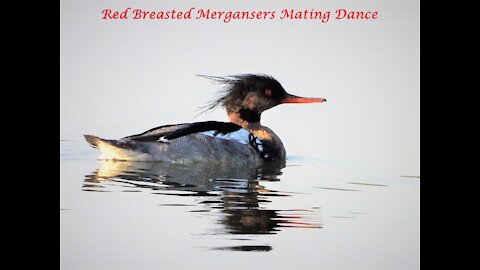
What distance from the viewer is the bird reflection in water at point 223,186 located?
5141 millimetres

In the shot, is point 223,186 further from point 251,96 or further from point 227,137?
point 251,96

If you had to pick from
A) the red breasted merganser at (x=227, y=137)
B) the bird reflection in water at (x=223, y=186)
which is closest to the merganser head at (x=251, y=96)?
the red breasted merganser at (x=227, y=137)

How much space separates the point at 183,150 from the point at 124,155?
61 centimetres

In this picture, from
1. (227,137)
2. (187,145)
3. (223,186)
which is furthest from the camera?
(227,137)

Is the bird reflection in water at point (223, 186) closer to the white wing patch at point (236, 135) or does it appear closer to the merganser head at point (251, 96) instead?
the white wing patch at point (236, 135)

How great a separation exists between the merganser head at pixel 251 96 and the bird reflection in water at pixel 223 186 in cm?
75

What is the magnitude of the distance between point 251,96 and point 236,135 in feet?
2.02

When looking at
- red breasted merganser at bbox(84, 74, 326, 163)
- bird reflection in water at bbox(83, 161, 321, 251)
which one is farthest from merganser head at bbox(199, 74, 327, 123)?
bird reflection in water at bbox(83, 161, 321, 251)

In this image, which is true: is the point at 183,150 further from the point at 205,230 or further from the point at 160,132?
the point at 205,230

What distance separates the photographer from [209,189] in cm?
588

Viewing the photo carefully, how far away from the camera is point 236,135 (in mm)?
7363

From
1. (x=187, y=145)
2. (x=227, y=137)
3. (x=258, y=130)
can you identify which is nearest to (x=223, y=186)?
(x=187, y=145)

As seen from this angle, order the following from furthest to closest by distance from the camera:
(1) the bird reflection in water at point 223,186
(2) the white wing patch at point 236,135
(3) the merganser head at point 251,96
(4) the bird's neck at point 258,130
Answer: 1. (4) the bird's neck at point 258,130
2. (3) the merganser head at point 251,96
3. (2) the white wing patch at point 236,135
4. (1) the bird reflection in water at point 223,186

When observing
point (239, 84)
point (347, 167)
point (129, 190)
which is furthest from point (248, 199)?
point (239, 84)
